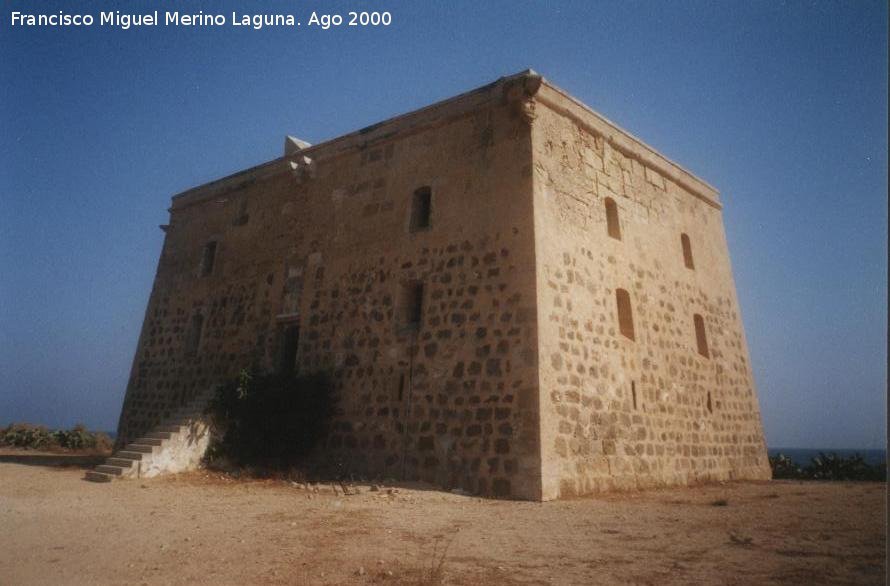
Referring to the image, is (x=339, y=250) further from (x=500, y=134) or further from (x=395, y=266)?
(x=500, y=134)

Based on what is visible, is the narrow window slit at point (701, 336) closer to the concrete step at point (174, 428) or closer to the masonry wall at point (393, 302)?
the masonry wall at point (393, 302)

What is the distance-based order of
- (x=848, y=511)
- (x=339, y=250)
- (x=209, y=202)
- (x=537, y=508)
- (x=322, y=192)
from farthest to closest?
(x=209, y=202) → (x=322, y=192) → (x=339, y=250) → (x=537, y=508) → (x=848, y=511)

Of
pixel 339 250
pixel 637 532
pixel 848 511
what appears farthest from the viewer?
pixel 339 250

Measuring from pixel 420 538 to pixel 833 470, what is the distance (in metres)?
14.6

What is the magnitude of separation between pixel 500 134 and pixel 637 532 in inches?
280

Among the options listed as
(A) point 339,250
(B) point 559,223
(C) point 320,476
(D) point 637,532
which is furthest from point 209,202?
(D) point 637,532

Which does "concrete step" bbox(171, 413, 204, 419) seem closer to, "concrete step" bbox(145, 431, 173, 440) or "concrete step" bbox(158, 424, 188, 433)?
"concrete step" bbox(158, 424, 188, 433)

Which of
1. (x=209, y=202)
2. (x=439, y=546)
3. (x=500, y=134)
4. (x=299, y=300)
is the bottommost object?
(x=439, y=546)

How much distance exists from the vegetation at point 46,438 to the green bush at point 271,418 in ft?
34.8

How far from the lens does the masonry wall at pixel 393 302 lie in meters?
8.37

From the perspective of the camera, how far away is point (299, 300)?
11945 mm

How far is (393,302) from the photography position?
10.2 meters

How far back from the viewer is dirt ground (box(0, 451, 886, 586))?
3.76m

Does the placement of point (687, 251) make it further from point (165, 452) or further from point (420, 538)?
point (165, 452)
